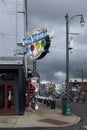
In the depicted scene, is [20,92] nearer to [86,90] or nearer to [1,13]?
[1,13]

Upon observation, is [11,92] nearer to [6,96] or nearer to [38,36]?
[6,96]

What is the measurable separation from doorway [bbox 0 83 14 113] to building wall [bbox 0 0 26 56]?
9.74ft

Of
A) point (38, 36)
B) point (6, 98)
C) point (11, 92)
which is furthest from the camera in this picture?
point (11, 92)

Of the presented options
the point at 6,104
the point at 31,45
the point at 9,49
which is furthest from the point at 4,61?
the point at 31,45

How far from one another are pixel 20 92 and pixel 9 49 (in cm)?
354

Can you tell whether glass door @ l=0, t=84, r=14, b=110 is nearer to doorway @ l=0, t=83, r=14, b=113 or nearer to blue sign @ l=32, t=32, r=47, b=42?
doorway @ l=0, t=83, r=14, b=113

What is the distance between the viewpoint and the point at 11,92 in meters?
36.5

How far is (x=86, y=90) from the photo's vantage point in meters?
112

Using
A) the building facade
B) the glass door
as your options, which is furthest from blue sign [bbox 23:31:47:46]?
the glass door

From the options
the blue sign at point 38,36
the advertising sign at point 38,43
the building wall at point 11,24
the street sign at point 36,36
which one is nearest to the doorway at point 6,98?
the building wall at point 11,24

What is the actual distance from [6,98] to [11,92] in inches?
25.6

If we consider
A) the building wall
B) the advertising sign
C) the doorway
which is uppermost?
the building wall

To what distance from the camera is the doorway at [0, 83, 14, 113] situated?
36250 millimetres

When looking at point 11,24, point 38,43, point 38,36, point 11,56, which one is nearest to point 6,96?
point 11,56
